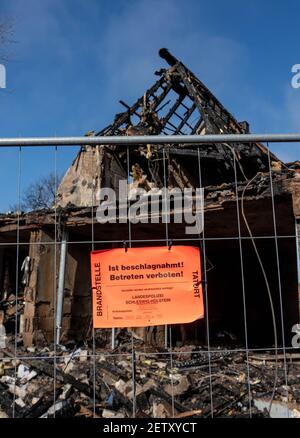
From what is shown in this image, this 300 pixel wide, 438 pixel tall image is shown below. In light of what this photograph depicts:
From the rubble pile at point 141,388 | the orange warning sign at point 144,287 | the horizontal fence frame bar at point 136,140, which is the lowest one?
the rubble pile at point 141,388

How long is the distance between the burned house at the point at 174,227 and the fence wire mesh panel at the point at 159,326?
0.14 ft

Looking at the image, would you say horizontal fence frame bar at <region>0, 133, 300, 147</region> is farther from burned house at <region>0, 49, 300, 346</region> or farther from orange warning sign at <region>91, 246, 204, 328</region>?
burned house at <region>0, 49, 300, 346</region>

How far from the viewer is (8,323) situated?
45.4 feet

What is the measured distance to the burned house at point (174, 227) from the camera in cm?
919

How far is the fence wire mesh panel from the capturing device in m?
4.73

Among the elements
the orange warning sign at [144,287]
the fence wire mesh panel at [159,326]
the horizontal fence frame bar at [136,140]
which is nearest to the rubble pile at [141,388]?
the fence wire mesh panel at [159,326]

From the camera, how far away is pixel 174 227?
10.4 meters

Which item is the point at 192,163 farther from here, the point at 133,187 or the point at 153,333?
the point at 153,333

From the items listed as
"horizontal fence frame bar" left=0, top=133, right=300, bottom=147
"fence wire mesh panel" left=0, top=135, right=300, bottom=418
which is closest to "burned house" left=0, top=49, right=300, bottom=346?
"fence wire mesh panel" left=0, top=135, right=300, bottom=418

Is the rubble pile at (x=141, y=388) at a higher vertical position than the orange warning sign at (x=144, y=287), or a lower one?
lower

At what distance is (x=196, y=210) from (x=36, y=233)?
156 inches

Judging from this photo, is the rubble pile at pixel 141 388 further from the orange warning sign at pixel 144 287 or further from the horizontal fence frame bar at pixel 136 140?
the horizontal fence frame bar at pixel 136 140

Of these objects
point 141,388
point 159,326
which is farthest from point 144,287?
point 159,326
